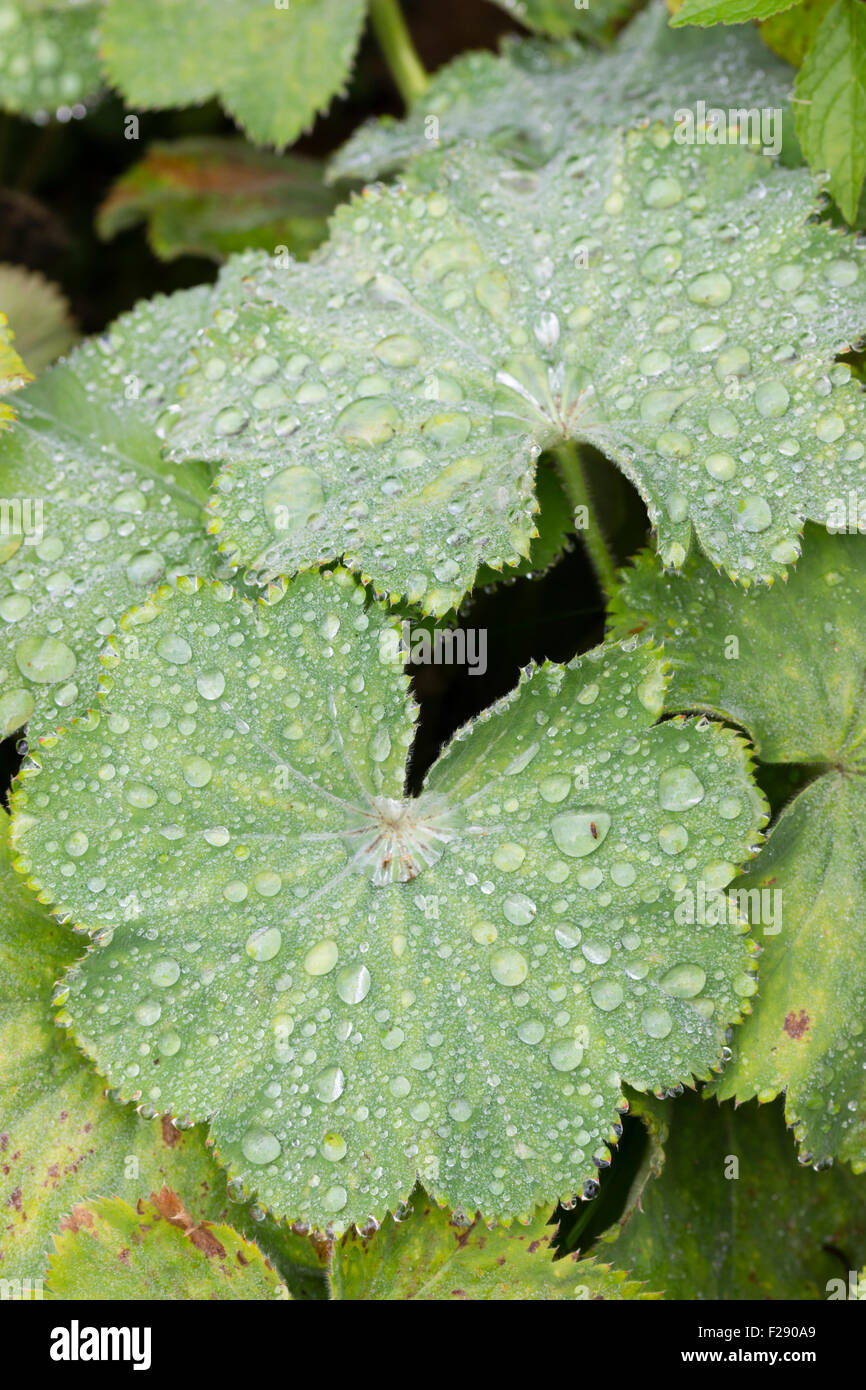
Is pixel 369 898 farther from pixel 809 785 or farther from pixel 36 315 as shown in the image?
pixel 36 315

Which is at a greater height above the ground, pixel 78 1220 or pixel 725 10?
pixel 725 10

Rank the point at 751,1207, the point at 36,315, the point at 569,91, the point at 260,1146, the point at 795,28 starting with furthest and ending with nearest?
the point at 36,315
the point at 569,91
the point at 795,28
the point at 751,1207
the point at 260,1146

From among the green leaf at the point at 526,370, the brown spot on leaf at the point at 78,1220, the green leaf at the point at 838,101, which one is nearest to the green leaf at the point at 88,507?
the green leaf at the point at 526,370

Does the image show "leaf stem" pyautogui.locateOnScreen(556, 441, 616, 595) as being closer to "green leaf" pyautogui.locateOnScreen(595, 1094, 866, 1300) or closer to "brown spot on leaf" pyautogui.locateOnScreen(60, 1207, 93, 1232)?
"green leaf" pyautogui.locateOnScreen(595, 1094, 866, 1300)

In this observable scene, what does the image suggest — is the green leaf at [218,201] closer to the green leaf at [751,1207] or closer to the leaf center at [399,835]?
the leaf center at [399,835]

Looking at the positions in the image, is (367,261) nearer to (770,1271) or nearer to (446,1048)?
(446,1048)

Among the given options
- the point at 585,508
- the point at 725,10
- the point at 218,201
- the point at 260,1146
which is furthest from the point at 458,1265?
the point at 218,201
